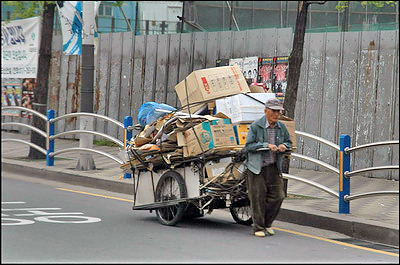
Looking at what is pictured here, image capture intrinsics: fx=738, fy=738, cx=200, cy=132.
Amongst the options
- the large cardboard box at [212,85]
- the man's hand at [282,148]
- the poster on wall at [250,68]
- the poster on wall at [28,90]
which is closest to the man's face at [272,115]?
the man's hand at [282,148]

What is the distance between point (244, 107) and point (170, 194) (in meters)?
1.55

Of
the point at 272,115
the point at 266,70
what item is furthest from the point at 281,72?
the point at 272,115

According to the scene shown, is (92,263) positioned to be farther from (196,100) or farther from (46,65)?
(46,65)

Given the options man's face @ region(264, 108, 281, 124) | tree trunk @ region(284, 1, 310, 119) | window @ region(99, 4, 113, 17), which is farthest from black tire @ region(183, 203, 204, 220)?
window @ region(99, 4, 113, 17)

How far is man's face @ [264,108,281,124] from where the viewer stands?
354 inches

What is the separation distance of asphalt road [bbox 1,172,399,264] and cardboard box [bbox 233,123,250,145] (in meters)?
1.18

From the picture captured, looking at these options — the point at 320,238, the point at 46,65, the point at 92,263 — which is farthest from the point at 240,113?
the point at 46,65

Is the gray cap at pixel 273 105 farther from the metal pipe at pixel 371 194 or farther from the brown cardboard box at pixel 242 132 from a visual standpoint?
the metal pipe at pixel 371 194

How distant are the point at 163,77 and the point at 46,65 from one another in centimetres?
322

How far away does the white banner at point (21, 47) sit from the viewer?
22422 millimetres

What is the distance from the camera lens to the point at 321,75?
15773mm

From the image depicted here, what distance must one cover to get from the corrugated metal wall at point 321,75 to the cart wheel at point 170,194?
5.97 meters

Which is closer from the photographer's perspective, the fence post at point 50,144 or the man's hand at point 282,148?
the man's hand at point 282,148

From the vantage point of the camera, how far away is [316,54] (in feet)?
52.2
